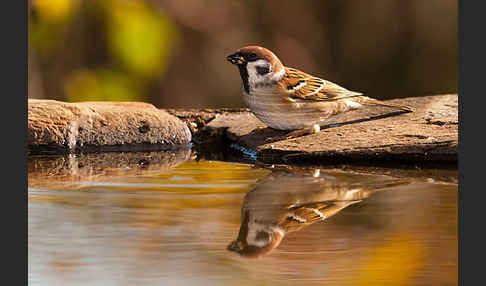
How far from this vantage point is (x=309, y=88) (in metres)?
4.88

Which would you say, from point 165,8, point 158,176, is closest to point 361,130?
point 158,176

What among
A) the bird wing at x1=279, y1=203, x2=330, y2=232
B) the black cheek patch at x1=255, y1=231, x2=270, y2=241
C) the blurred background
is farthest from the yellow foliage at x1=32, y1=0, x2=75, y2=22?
the black cheek patch at x1=255, y1=231, x2=270, y2=241

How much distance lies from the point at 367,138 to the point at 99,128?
1.61m

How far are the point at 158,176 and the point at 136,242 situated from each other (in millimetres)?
1428

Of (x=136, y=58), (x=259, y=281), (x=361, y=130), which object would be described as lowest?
(x=259, y=281)

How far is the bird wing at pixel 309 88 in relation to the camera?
15.8 feet

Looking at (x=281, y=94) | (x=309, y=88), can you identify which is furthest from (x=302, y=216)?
(x=309, y=88)

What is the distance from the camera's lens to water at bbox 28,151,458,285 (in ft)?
7.25

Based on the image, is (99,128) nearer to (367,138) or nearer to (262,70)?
(262,70)

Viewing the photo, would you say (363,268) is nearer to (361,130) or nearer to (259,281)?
(259,281)

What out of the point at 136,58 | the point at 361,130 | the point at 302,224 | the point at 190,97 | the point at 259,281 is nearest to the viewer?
the point at 259,281

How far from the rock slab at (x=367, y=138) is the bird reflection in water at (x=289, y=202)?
0.38 metres

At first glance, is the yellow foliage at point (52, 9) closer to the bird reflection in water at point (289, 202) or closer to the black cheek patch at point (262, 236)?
the bird reflection in water at point (289, 202)

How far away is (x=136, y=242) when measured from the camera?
251 cm
